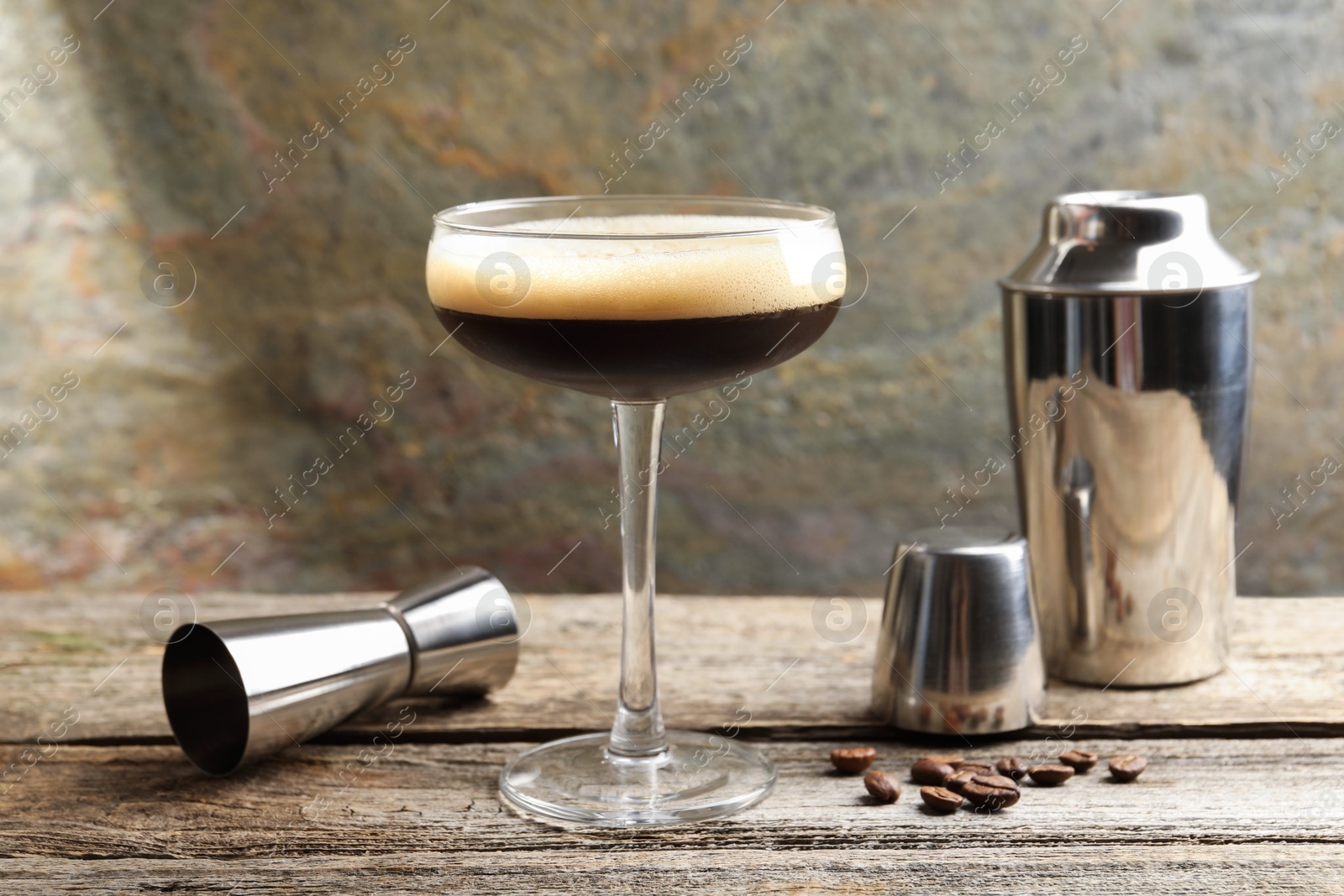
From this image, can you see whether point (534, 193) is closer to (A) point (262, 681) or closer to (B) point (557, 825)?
(A) point (262, 681)

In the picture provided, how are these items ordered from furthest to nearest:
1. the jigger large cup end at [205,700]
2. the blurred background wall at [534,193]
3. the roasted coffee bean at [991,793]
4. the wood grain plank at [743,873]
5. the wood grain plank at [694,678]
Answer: the blurred background wall at [534,193]
the wood grain plank at [694,678]
the jigger large cup end at [205,700]
the roasted coffee bean at [991,793]
the wood grain plank at [743,873]

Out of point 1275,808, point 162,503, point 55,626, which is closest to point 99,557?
point 162,503

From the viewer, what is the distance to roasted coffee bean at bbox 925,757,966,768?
3.78 ft

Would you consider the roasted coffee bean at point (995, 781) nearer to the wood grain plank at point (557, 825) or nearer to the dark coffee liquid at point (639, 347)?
the wood grain plank at point (557, 825)

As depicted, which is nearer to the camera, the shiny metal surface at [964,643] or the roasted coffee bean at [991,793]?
the roasted coffee bean at [991,793]

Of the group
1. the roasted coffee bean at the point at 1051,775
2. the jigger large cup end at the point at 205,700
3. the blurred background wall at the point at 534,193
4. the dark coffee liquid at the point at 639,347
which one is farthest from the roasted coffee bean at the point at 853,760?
the blurred background wall at the point at 534,193

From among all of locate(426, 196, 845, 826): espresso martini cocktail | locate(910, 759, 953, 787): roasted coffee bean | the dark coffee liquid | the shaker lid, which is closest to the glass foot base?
locate(426, 196, 845, 826): espresso martini cocktail

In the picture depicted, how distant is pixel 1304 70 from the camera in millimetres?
2574

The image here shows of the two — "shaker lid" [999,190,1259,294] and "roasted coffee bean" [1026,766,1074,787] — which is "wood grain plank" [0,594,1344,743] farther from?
"shaker lid" [999,190,1259,294]

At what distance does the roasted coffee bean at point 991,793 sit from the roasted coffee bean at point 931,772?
1.1 inches

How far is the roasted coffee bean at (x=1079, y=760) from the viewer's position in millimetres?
1161

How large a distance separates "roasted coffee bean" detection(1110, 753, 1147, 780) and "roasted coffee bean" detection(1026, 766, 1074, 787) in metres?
0.04

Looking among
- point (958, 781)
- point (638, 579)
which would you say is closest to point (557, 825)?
point (638, 579)

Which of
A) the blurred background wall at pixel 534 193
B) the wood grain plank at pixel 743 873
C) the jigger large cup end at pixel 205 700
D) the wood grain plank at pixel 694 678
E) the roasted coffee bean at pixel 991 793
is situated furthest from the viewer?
the blurred background wall at pixel 534 193
